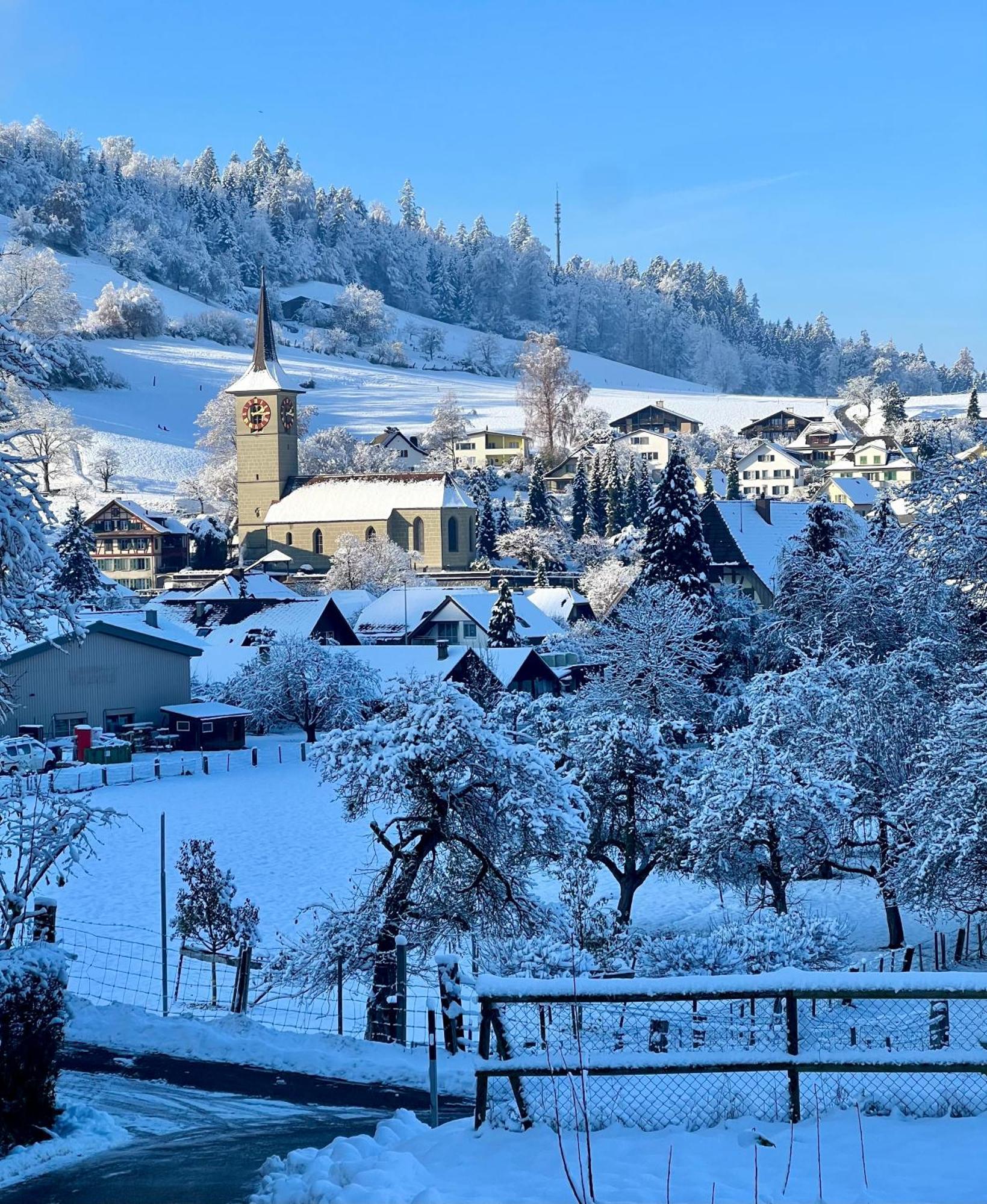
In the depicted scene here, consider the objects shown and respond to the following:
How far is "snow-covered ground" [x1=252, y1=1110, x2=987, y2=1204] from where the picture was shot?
6.79 metres

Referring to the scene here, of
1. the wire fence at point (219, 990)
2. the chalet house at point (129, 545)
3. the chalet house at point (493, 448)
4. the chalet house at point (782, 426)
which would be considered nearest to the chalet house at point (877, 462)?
the chalet house at point (782, 426)

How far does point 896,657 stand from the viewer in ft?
91.0

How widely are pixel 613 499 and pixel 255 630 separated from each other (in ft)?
155

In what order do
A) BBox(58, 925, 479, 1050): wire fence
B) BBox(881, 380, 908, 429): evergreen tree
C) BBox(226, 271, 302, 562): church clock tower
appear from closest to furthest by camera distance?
BBox(58, 925, 479, 1050): wire fence, BBox(226, 271, 302, 562): church clock tower, BBox(881, 380, 908, 429): evergreen tree

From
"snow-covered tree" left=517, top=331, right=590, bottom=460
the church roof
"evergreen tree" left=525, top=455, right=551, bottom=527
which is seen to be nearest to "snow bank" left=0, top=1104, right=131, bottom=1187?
"evergreen tree" left=525, top=455, right=551, bottom=527

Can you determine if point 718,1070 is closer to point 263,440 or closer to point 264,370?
point 263,440

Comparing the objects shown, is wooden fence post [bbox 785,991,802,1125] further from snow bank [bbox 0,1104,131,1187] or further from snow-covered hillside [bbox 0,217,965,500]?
snow-covered hillside [bbox 0,217,965,500]

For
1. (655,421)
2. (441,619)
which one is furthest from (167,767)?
(655,421)

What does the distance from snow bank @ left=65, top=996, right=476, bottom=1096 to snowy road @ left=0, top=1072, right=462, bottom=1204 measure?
812 mm

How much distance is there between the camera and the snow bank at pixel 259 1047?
432 inches

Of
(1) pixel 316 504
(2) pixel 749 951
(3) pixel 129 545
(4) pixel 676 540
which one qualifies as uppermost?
(1) pixel 316 504

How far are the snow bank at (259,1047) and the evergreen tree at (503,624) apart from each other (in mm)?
45868

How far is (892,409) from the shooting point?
498 feet

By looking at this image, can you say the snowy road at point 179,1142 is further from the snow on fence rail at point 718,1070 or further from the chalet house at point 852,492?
the chalet house at point 852,492
